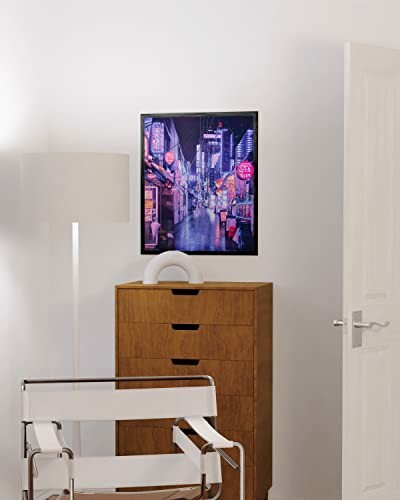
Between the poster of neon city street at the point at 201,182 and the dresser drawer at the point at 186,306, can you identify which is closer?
the dresser drawer at the point at 186,306

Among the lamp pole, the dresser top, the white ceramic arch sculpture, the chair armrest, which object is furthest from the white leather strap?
the white ceramic arch sculpture

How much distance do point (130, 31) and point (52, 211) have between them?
3.91 feet

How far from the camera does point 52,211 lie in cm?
404

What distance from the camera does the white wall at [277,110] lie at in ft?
14.9

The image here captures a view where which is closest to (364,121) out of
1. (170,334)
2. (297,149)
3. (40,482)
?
(297,149)

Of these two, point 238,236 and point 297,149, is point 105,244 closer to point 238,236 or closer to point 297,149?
point 238,236

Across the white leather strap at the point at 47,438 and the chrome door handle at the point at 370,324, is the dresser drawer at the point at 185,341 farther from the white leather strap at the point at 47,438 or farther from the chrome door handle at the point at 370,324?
the white leather strap at the point at 47,438

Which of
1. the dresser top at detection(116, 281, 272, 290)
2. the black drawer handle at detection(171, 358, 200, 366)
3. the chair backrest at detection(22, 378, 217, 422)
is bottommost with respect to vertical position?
the chair backrest at detection(22, 378, 217, 422)


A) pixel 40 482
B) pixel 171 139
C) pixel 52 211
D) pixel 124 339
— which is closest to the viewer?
pixel 40 482

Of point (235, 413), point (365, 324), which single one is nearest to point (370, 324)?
point (365, 324)

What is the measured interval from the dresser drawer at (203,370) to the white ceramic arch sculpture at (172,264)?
0.38m

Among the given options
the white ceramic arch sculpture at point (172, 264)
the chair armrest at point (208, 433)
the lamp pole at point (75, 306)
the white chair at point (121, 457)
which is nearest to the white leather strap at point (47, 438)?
the white chair at point (121, 457)

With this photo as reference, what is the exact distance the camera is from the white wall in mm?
4527

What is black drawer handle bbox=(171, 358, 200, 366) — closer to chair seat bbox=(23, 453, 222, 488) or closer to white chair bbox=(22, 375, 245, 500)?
white chair bbox=(22, 375, 245, 500)
